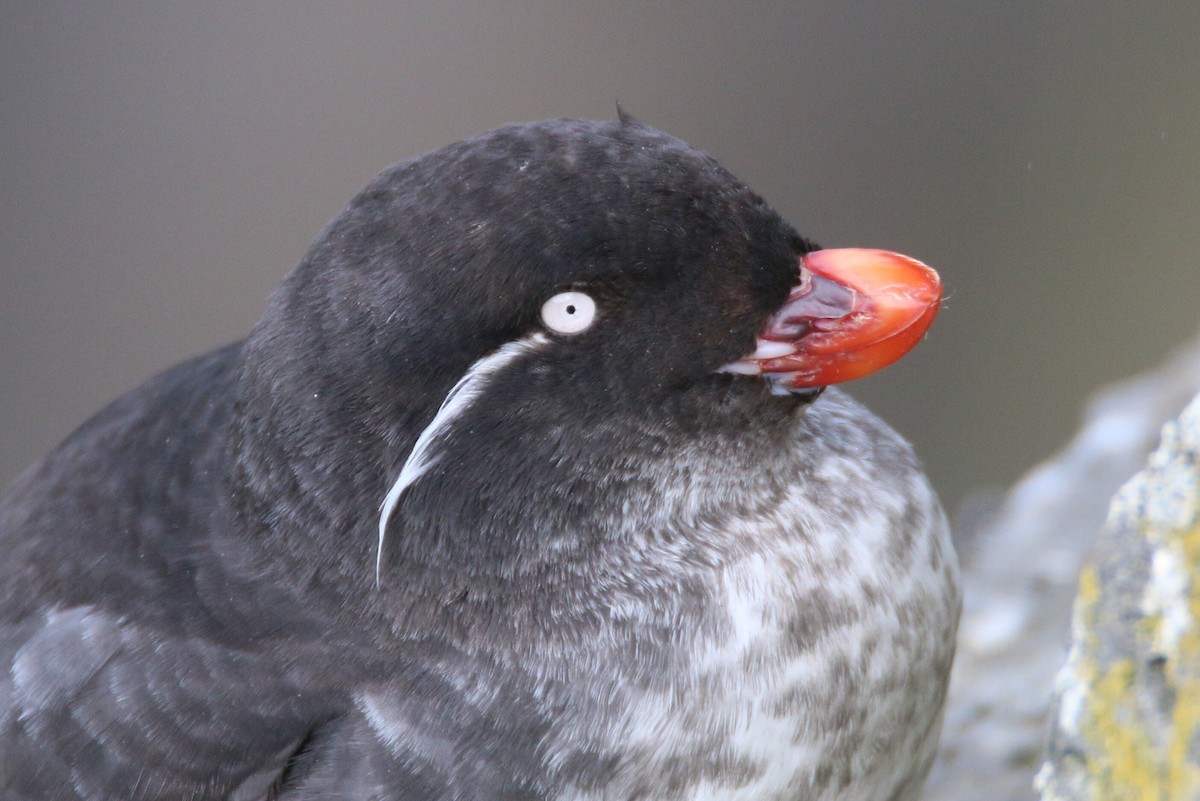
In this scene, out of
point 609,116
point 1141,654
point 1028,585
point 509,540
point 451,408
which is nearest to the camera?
point 1141,654

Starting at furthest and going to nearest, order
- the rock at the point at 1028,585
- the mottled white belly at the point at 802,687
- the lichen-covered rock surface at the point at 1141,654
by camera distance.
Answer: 1. the rock at the point at 1028,585
2. the mottled white belly at the point at 802,687
3. the lichen-covered rock surface at the point at 1141,654

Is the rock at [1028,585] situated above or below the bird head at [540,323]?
below

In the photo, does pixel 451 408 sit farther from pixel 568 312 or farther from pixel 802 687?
pixel 802 687

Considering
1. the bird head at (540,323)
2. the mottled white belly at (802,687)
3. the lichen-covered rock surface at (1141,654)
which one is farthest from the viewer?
the mottled white belly at (802,687)

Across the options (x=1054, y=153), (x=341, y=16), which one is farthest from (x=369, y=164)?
(x=1054, y=153)

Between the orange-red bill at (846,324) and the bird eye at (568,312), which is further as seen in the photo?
the orange-red bill at (846,324)

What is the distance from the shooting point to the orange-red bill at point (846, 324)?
7.84 ft

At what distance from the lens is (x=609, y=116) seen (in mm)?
6539

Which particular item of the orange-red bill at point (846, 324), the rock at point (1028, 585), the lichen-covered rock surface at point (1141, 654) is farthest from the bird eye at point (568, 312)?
the rock at point (1028, 585)

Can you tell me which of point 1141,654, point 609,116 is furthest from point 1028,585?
point 609,116

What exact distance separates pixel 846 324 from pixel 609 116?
14.2 ft

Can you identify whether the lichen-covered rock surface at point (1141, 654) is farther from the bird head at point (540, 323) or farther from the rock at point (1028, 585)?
the rock at point (1028, 585)

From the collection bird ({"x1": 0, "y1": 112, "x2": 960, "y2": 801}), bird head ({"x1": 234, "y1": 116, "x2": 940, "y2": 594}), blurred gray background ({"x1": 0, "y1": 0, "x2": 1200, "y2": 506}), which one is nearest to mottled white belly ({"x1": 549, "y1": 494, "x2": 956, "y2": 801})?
bird ({"x1": 0, "y1": 112, "x2": 960, "y2": 801})

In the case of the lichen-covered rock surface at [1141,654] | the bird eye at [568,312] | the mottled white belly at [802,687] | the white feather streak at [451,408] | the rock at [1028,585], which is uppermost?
the bird eye at [568,312]
